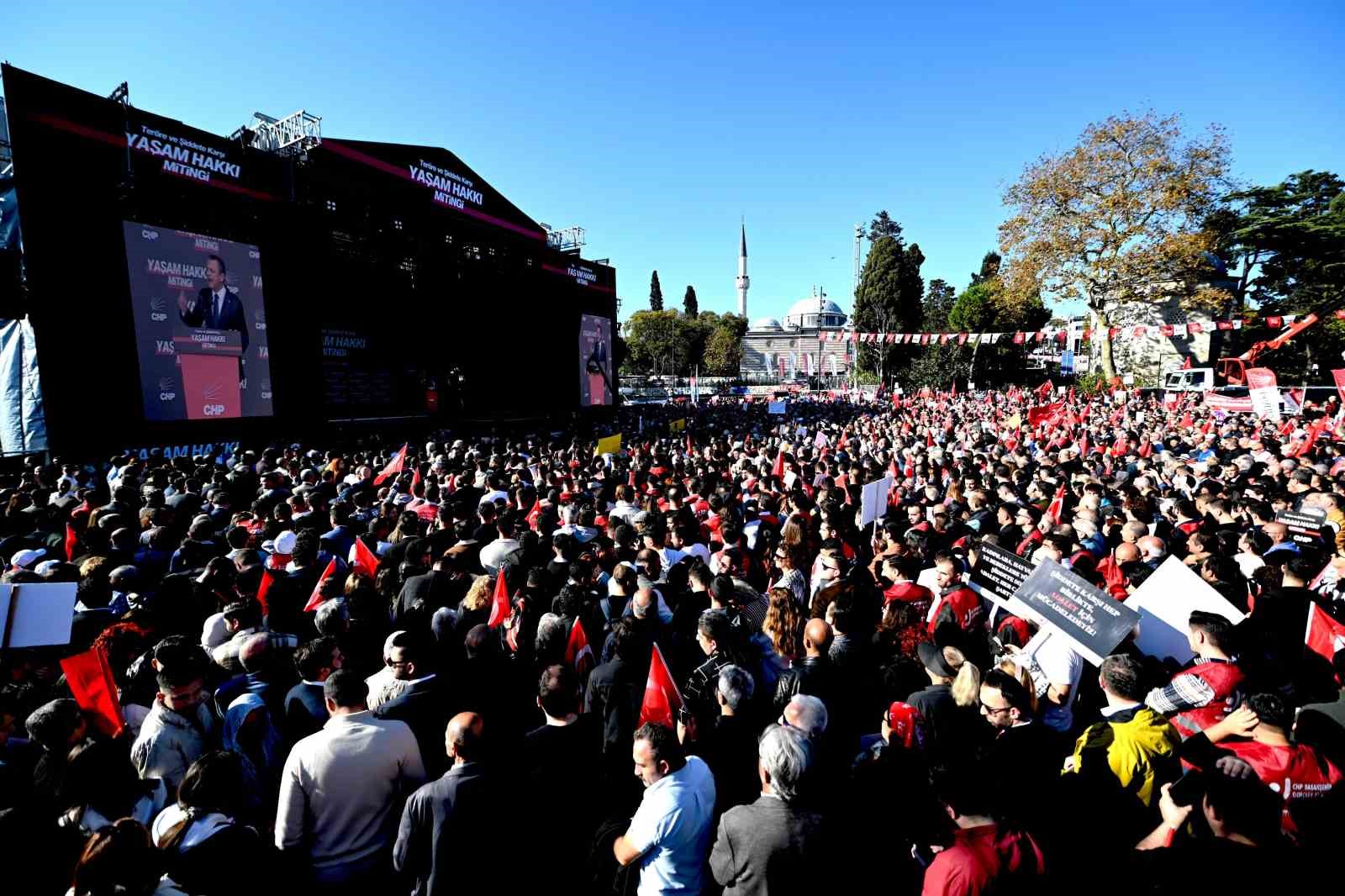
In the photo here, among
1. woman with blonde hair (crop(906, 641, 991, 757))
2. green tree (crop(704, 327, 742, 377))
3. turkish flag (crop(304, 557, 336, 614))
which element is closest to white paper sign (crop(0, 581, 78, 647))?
turkish flag (crop(304, 557, 336, 614))

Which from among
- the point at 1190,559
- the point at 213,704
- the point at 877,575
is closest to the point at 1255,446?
the point at 1190,559

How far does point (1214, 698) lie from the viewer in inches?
124

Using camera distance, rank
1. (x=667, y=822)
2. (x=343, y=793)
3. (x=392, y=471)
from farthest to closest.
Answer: (x=392, y=471)
(x=343, y=793)
(x=667, y=822)

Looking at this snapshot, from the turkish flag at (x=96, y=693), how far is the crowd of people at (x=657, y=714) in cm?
2

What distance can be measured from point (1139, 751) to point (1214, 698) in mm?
726

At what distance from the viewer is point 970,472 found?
944cm

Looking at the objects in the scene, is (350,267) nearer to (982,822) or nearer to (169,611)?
(169,611)

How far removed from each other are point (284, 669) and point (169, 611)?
1.49m

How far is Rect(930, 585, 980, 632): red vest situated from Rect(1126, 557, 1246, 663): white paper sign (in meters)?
0.95

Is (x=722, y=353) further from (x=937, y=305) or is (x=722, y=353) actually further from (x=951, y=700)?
(x=951, y=700)

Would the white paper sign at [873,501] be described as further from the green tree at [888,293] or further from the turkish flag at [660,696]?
the green tree at [888,293]

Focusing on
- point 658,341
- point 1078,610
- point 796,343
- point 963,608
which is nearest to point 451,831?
point 1078,610

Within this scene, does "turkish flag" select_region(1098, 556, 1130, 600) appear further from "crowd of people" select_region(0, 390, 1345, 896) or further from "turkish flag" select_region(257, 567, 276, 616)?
"turkish flag" select_region(257, 567, 276, 616)

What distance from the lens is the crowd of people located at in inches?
88.6
